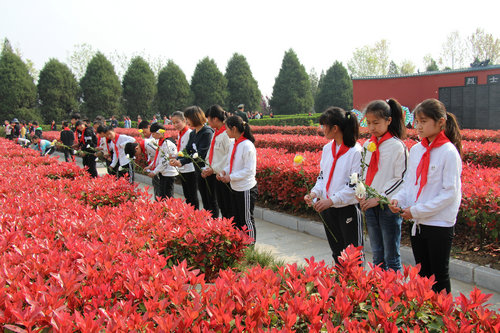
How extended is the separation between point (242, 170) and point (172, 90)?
33.6 m

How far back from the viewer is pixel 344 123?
3090mm

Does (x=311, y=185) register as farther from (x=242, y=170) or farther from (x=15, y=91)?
(x=15, y=91)

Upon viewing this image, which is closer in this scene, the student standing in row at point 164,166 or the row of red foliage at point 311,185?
the row of red foliage at point 311,185

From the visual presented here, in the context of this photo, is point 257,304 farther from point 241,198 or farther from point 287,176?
point 287,176

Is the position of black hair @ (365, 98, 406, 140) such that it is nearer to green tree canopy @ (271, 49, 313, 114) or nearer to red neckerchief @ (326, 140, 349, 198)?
red neckerchief @ (326, 140, 349, 198)

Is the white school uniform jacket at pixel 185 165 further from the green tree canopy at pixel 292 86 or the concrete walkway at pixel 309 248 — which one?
the green tree canopy at pixel 292 86

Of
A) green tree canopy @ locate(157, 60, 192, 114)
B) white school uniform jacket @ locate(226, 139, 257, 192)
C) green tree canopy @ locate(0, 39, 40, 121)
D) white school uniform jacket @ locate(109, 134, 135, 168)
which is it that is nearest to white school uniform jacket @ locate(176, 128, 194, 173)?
white school uniform jacket @ locate(226, 139, 257, 192)

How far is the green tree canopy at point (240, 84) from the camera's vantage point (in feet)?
127

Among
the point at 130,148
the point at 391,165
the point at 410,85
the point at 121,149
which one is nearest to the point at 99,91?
the point at 410,85

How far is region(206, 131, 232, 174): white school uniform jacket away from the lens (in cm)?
478

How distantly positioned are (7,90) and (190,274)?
3716cm

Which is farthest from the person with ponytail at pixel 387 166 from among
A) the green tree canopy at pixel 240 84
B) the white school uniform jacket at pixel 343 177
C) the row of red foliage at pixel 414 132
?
the green tree canopy at pixel 240 84

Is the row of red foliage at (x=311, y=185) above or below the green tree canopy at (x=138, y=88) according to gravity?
below

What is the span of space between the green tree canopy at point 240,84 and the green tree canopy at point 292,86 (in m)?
2.48
